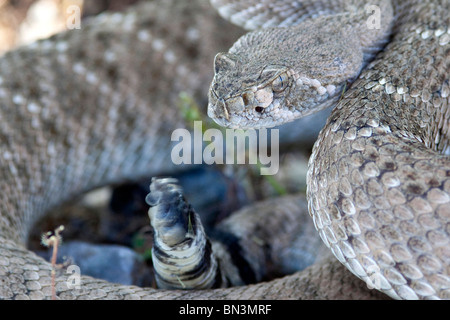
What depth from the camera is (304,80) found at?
220 centimetres

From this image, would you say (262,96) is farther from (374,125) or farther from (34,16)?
(34,16)

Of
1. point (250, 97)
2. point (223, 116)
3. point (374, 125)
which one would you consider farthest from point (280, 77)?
point (374, 125)

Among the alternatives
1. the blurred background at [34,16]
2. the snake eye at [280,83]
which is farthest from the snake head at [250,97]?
the blurred background at [34,16]

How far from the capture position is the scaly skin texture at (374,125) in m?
1.72

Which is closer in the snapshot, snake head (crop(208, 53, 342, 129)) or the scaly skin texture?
the scaly skin texture

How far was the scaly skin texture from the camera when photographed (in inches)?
67.9

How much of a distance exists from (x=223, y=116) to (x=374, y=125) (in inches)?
21.4

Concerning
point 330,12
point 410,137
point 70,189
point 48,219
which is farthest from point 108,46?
point 410,137

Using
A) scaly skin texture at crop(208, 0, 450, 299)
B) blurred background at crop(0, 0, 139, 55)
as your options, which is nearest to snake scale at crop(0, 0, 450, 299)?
scaly skin texture at crop(208, 0, 450, 299)

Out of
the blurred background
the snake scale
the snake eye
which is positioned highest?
the blurred background

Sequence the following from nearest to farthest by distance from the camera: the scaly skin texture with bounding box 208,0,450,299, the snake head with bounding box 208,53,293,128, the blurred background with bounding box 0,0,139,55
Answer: the scaly skin texture with bounding box 208,0,450,299 → the snake head with bounding box 208,53,293,128 → the blurred background with bounding box 0,0,139,55

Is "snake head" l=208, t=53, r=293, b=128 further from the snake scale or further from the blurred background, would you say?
the blurred background

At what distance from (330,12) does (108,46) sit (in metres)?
1.43

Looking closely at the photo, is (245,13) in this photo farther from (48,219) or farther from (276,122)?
(48,219)
